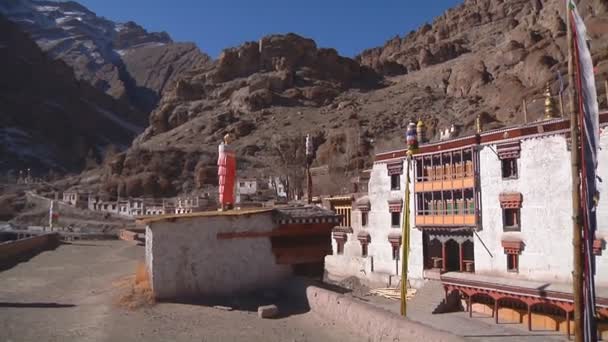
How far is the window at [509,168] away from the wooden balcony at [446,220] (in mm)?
2823

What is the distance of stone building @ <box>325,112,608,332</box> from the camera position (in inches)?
845

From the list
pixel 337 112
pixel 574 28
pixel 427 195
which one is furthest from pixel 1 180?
pixel 574 28

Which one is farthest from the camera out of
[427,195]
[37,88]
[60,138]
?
[37,88]

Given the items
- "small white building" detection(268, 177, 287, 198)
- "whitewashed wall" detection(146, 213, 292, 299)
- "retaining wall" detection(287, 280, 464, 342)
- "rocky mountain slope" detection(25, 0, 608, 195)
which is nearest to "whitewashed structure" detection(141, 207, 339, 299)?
"whitewashed wall" detection(146, 213, 292, 299)

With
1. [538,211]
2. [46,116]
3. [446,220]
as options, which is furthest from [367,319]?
[46,116]

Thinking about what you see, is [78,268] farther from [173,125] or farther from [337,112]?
[173,125]

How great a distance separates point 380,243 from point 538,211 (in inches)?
425

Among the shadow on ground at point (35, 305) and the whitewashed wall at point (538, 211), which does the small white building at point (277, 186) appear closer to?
the whitewashed wall at point (538, 211)

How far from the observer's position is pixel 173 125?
327ft

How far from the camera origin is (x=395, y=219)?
30.1 metres

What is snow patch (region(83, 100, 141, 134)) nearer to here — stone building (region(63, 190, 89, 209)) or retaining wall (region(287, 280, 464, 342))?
stone building (region(63, 190, 89, 209))

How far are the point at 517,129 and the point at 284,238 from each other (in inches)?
628

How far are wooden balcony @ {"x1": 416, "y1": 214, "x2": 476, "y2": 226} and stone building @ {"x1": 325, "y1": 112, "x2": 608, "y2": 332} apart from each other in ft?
0.19

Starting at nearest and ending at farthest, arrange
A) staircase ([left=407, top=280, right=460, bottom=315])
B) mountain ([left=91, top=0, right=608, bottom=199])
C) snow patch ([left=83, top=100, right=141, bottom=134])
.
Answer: staircase ([left=407, top=280, right=460, bottom=315])
mountain ([left=91, top=0, right=608, bottom=199])
snow patch ([left=83, top=100, right=141, bottom=134])
